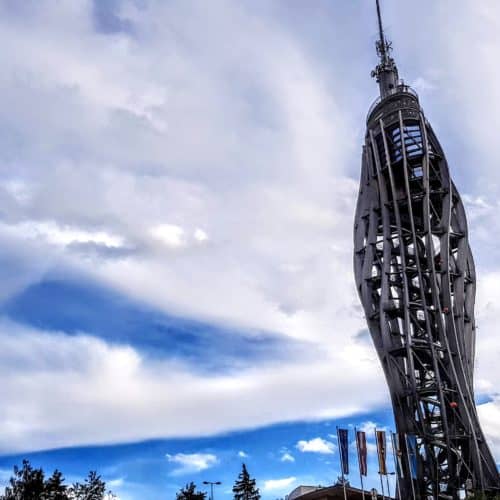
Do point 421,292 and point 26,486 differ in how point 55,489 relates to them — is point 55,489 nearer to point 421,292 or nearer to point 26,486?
Result: point 26,486

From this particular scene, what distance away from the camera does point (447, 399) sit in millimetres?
64500

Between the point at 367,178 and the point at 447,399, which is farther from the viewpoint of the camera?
the point at 367,178

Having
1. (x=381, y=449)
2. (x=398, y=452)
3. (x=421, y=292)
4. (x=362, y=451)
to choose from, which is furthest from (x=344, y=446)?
(x=421, y=292)

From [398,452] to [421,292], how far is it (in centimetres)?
1797

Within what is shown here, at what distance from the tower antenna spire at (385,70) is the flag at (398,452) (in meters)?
43.6

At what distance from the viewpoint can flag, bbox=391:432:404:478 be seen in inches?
2274

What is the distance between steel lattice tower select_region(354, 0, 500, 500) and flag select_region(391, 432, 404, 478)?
1.31 ft

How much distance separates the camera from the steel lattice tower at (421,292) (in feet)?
205

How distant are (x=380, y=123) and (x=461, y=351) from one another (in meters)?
29.3

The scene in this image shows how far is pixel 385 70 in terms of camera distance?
83375mm

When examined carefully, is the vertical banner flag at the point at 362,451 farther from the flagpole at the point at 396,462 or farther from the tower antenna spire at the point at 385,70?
the tower antenna spire at the point at 385,70

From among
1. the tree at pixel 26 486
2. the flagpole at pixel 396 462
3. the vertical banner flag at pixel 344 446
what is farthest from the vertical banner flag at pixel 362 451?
the tree at pixel 26 486

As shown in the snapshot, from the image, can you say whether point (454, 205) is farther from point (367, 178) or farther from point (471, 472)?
point (471, 472)

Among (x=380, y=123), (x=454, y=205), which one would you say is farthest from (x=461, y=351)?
(x=380, y=123)
